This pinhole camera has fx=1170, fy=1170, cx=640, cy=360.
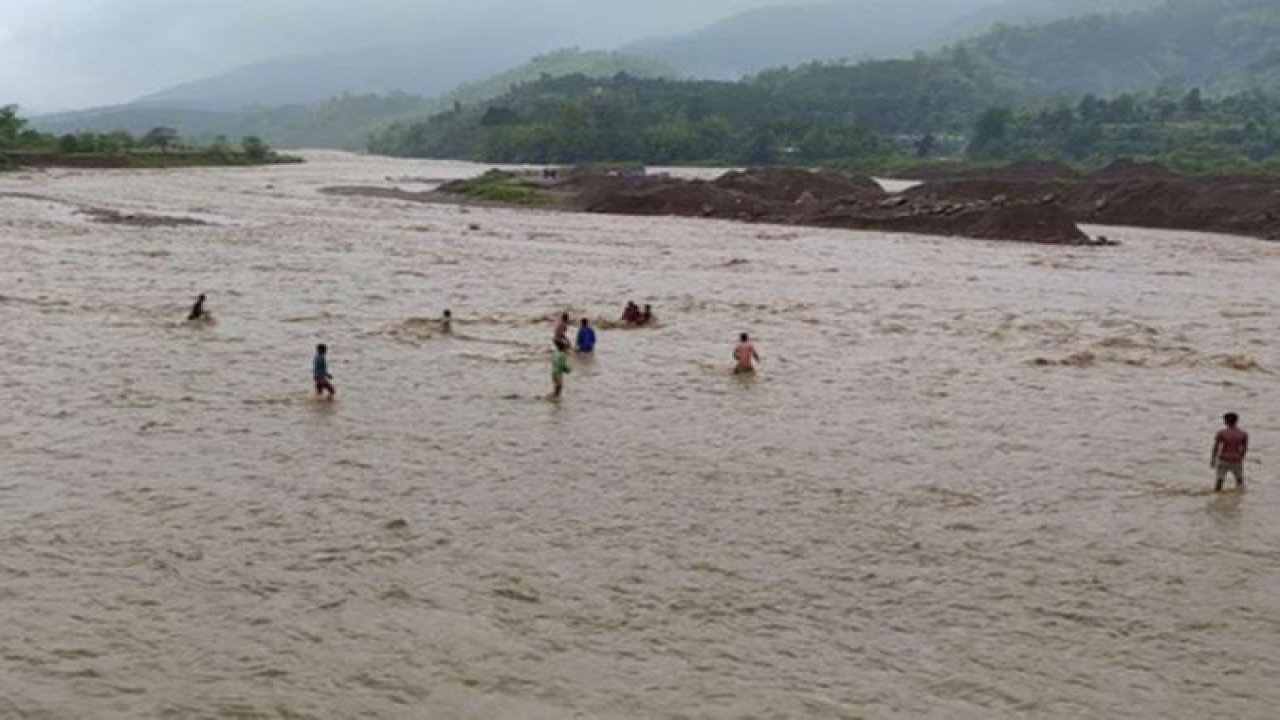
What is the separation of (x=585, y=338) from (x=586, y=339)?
33mm

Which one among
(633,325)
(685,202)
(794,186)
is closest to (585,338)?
(633,325)

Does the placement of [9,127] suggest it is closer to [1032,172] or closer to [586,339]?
[1032,172]

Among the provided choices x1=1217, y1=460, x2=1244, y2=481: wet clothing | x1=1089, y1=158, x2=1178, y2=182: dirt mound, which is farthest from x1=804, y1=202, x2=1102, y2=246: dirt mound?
x1=1217, y1=460, x2=1244, y2=481: wet clothing

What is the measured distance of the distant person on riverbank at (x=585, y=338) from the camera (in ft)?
90.6

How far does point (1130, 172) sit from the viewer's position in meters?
94.6

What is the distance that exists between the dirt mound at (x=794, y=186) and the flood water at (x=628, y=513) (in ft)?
144

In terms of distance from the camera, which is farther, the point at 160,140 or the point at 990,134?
the point at 990,134

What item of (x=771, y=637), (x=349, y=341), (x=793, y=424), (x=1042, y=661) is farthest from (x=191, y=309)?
(x=1042, y=661)

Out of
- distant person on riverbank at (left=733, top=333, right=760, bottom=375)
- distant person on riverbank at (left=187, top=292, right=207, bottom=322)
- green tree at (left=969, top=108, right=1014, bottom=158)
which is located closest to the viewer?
distant person on riverbank at (left=733, top=333, right=760, bottom=375)

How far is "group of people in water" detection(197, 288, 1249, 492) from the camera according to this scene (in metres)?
17.4

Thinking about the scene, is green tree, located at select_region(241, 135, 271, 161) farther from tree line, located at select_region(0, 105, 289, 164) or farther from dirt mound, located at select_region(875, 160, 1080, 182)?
dirt mound, located at select_region(875, 160, 1080, 182)

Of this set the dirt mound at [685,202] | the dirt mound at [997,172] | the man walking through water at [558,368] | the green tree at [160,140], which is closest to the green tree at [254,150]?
the green tree at [160,140]

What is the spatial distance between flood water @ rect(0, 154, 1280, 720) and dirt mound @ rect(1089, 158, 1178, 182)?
199 ft

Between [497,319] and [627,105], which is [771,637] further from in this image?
[627,105]
